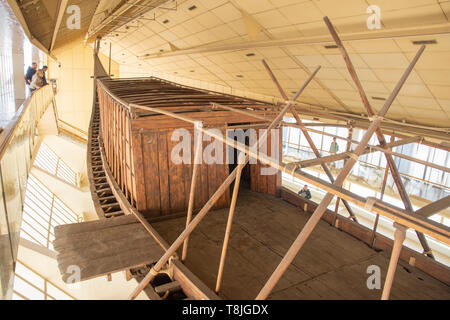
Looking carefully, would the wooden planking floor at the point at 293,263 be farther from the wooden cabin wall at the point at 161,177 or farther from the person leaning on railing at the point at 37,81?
the person leaning on railing at the point at 37,81

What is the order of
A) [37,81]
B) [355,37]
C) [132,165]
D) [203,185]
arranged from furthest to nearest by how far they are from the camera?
[37,81], [355,37], [203,185], [132,165]

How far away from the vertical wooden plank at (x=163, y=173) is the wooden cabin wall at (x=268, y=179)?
1.98 meters

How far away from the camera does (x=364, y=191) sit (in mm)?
14156

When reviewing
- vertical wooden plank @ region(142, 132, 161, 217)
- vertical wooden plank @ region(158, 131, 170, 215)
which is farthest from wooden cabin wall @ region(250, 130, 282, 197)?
vertical wooden plank @ region(142, 132, 161, 217)

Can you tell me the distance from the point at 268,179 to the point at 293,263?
2.53 m

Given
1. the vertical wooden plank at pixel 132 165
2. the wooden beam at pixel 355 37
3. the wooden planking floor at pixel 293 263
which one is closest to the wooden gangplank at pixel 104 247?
the wooden planking floor at pixel 293 263

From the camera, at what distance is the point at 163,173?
537 cm

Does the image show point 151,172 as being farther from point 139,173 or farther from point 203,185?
point 203,185

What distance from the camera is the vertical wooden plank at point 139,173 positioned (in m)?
5.12

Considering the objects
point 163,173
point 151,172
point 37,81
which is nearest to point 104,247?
point 151,172

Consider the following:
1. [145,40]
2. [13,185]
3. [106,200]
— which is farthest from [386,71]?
[145,40]

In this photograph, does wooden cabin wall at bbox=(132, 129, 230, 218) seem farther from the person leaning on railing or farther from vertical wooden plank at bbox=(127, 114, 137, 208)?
the person leaning on railing

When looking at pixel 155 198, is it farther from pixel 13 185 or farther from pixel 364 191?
pixel 364 191

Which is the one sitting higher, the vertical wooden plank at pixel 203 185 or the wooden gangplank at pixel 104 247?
the vertical wooden plank at pixel 203 185
